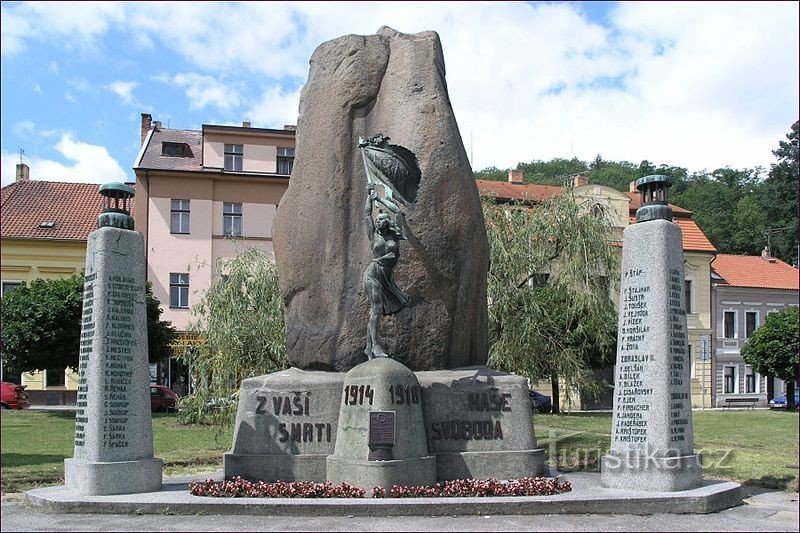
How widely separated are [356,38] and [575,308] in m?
11.1

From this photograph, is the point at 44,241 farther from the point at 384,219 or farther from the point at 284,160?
the point at 384,219

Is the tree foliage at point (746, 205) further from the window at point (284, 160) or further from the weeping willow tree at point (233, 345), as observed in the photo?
the weeping willow tree at point (233, 345)

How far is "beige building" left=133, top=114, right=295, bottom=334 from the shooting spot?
132 feet

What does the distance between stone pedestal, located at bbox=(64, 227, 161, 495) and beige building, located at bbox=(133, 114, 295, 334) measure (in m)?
29.3

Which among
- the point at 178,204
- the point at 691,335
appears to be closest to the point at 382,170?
the point at 178,204

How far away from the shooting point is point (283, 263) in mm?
12359

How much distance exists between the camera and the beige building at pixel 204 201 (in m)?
40.3

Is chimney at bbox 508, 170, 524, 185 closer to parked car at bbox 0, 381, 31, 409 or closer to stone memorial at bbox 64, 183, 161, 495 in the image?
parked car at bbox 0, 381, 31, 409

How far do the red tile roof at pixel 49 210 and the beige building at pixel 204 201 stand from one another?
12.2ft

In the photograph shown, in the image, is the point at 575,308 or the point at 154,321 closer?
the point at 575,308

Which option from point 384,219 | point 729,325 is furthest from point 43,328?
point 729,325

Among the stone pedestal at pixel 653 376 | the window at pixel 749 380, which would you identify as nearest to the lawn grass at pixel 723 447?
the stone pedestal at pixel 653 376

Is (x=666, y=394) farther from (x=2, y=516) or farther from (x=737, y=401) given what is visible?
(x=737, y=401)

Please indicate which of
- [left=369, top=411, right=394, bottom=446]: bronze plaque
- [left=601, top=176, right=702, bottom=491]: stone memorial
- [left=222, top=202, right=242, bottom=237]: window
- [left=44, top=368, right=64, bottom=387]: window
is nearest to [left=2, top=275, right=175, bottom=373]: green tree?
[left=44, top=368, right=64, bottom=387]: window
